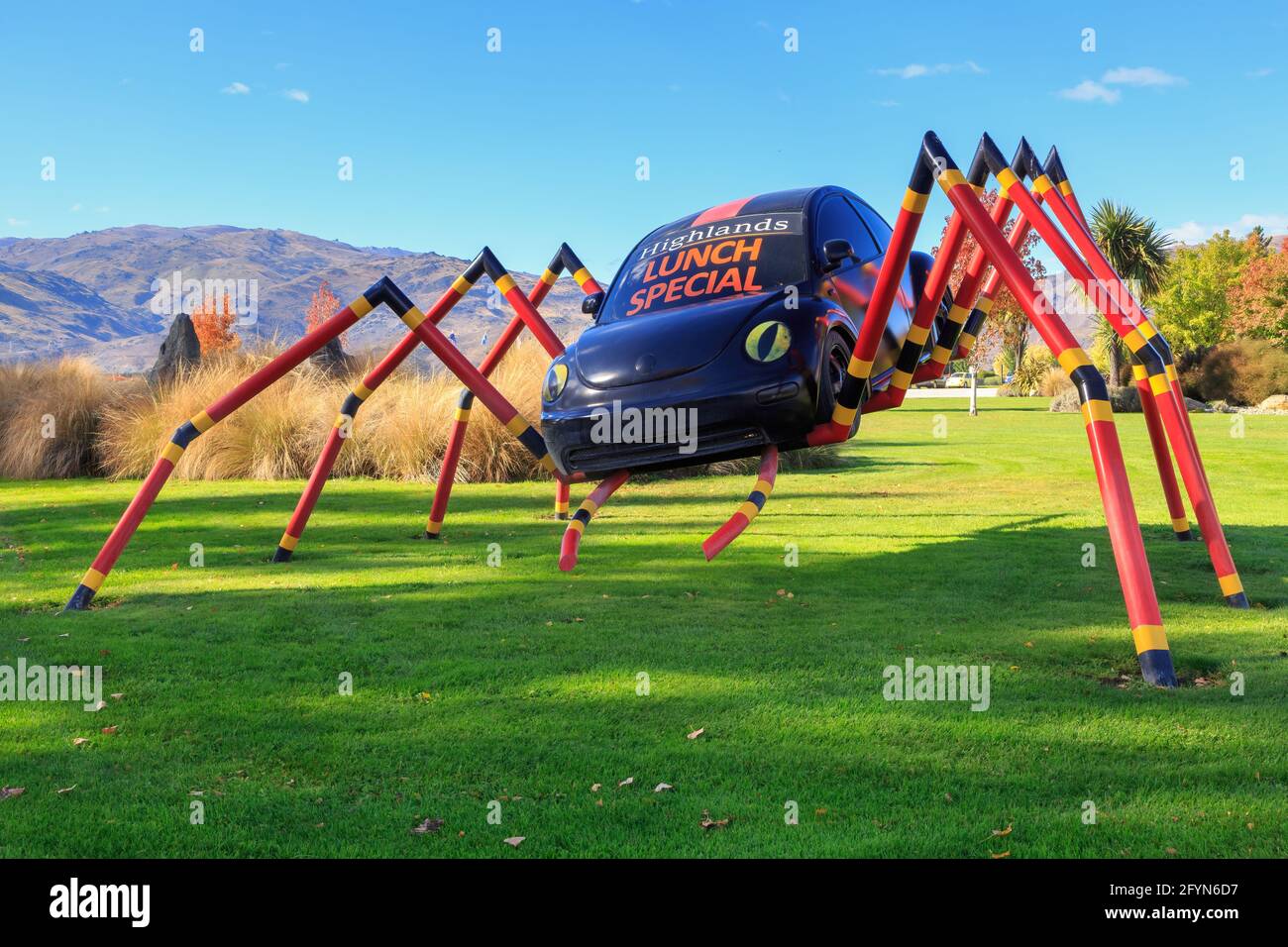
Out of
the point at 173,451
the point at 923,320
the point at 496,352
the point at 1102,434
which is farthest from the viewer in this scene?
the point at 496,352

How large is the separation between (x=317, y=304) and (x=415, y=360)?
42199 millimetres

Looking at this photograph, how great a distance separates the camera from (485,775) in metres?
4.32

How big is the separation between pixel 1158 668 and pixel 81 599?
24.5 feet

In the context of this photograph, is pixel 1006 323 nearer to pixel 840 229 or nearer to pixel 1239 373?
pixel 1239 373

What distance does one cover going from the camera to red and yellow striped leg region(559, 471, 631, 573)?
6.42m

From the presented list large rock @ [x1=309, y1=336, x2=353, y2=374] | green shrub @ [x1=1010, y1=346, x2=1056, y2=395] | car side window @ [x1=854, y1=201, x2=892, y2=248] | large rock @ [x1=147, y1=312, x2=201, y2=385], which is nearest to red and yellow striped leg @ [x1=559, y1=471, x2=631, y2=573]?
car side window @ [x1=854, y1=201, x2=892, y2=248]

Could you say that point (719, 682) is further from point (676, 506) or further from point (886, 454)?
point (886, 454)

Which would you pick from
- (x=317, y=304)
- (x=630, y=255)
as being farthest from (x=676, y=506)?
(x=317, y=304)

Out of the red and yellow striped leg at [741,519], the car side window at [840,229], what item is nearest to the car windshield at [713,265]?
the car side window at [840,229]

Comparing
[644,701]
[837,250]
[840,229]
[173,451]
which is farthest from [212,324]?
[644,701]

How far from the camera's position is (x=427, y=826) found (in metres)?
3.82

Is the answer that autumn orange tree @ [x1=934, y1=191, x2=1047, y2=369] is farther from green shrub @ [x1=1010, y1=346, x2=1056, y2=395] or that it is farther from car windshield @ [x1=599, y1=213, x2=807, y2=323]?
car windshield @ [x1=599, y1=213, x2=807, y2=323]

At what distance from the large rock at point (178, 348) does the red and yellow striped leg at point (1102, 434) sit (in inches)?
802
